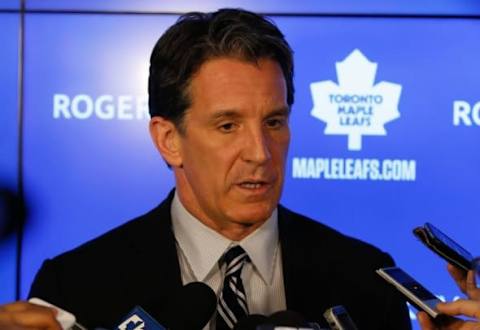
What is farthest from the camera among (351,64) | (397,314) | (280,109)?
(351,64)

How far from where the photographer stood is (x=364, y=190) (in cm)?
271

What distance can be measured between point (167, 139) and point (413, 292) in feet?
1.96

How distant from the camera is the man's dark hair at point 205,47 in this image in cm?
154

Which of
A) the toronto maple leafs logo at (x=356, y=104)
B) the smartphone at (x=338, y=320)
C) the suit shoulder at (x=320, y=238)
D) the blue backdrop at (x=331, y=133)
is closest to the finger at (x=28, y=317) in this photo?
the smartphone at (x=338, y=320)

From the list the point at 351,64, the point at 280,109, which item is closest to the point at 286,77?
the point at 280,109

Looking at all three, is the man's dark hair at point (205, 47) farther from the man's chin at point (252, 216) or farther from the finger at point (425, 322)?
the finger at point (425, 322)

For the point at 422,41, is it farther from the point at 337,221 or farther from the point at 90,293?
the point at 90,293

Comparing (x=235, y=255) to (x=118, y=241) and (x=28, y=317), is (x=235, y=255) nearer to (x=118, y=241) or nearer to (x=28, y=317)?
(x=118, y=241)

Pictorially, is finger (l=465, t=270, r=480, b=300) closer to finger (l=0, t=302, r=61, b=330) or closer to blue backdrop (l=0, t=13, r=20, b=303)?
finger (l=0, t=302, r=61, b=330)

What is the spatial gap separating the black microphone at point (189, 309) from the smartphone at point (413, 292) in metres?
0.30

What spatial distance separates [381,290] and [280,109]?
450 millimetres

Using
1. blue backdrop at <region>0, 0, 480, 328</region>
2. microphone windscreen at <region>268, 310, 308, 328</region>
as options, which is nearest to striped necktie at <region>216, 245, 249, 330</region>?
microphone windscreen at <region>268, 310, 308, 328</region>

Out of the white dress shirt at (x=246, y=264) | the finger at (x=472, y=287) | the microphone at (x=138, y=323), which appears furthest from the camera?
the white dress shirt at (x=246, y=264)

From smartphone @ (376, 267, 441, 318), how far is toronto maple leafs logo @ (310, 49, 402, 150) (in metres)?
1.32
